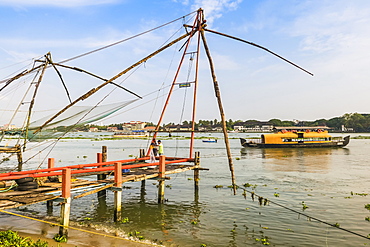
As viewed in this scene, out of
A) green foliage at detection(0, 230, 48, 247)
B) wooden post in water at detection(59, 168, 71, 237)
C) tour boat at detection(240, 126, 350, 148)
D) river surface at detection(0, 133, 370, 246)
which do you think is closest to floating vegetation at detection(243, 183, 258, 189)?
river surface at detection(0, 133, 370, 246)

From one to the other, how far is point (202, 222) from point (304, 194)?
32.4 ft

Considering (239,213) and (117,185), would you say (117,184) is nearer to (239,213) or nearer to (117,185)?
(117,185)

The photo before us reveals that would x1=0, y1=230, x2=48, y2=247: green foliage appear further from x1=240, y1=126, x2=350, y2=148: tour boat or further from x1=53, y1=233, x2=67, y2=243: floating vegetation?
x1=240, y1=126, x2=350, y2=148: tour boat

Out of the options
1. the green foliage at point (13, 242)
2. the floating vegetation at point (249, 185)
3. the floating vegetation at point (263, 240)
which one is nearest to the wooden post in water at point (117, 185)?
the green foliage at point (13, 242)

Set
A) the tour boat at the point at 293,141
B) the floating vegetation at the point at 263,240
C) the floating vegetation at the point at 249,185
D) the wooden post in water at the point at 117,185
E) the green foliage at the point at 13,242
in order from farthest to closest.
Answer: the tour boat at the point at 293,141
the floating vegetation at the point at 249,185
the wooden post in water at the point at 117,185
the floating vegetation at the point at 263,240
the green foliage at the point at 13,242

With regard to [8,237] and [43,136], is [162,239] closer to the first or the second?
[8,237]

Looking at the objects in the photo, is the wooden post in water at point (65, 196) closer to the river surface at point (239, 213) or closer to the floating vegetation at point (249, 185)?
the river surface at point (239, 213)

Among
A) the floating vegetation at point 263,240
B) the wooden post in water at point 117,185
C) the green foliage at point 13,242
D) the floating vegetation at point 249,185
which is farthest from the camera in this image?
the floating vegetation at point 249,185

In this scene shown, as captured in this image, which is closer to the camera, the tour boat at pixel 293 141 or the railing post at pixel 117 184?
the railing post at pixel 117 184

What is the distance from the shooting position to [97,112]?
15953mm

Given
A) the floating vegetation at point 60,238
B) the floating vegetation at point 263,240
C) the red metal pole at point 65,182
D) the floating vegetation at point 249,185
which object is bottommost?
the floating vegetation at point 249,185

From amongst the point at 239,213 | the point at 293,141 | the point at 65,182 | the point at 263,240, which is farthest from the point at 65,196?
the point at 293,141

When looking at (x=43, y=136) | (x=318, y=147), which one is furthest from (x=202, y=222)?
(x=318, y=147)

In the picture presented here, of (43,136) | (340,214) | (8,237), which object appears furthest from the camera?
(43,136)
